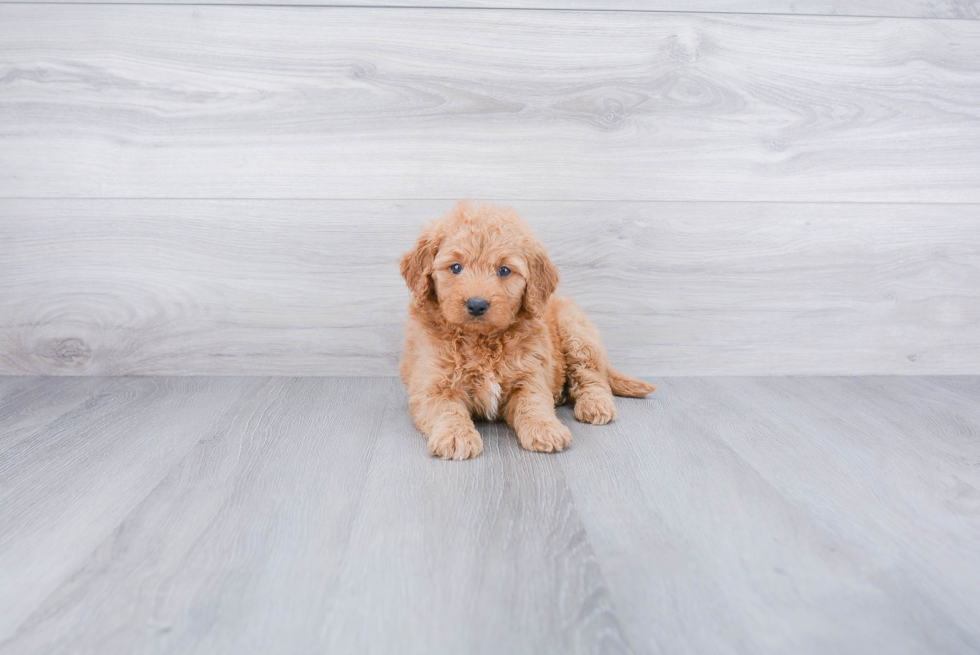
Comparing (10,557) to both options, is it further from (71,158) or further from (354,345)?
(71,158)

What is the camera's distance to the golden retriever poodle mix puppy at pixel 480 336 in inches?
68.9

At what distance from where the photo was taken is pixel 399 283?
96.3 inches

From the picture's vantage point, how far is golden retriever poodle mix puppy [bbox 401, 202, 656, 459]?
175 cm

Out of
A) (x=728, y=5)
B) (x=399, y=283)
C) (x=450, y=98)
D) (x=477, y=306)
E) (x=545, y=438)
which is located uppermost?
(x=728, y=5)

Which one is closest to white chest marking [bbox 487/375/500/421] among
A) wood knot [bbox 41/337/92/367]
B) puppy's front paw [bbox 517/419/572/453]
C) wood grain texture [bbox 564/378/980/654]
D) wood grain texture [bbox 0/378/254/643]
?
puppy's front paw [bbox 517/419/572/453]

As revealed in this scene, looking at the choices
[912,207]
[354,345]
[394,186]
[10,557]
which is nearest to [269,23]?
[394,186]

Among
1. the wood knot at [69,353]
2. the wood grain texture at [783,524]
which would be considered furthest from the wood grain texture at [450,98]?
the wood grain texture at [783,524]

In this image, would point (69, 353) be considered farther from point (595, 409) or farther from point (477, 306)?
A: point (595, 409)

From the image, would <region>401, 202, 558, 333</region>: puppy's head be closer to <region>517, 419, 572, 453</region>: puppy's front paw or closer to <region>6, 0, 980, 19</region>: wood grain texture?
<region>517, 419, 572, 453</region>: puppy's front paw

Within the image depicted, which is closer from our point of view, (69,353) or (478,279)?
(478,279)

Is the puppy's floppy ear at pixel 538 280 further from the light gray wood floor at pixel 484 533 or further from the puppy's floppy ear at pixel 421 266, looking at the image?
the light gray wood floor at pixel 484 533

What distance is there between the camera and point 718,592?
1.13 metres

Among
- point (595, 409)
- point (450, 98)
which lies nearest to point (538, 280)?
point (595, 409)

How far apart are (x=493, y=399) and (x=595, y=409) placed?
1.07 feet
